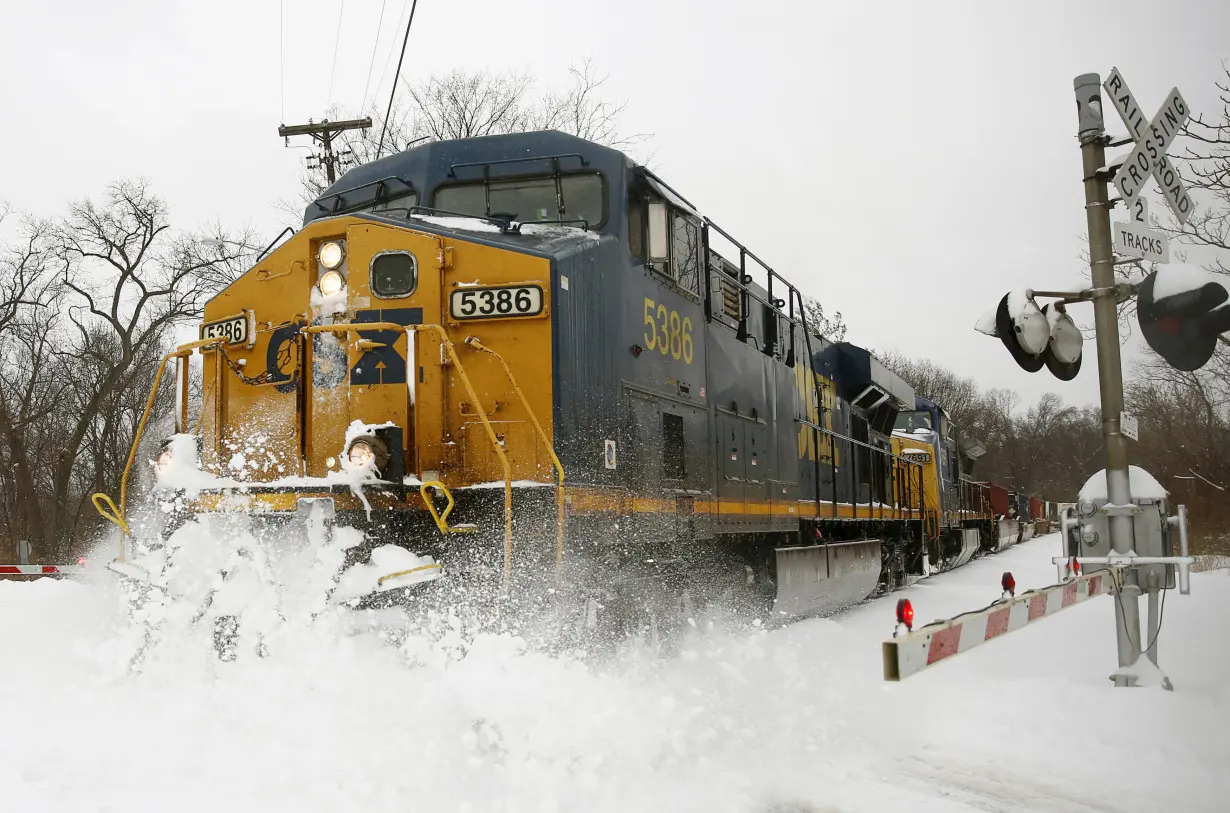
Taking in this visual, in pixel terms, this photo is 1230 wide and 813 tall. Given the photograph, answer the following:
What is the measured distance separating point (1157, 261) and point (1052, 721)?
2864 millimetres

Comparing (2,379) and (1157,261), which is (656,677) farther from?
(2,379)

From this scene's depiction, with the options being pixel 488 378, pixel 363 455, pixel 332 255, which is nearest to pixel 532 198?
pixel 332 255

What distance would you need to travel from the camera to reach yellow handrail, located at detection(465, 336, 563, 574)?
5.26 m

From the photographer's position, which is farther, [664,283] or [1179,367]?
[664,283]

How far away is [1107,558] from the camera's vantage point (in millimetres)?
5797

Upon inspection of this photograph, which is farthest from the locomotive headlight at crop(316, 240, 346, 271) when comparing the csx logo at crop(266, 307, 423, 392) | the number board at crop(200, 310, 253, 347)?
the number board at crop(200, 310, 253, 347)

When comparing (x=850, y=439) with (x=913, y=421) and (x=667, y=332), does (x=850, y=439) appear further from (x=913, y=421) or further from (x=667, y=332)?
(x=913, y=421)

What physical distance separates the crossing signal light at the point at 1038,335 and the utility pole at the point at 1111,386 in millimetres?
310

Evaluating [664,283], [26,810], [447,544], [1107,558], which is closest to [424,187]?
[664,283]

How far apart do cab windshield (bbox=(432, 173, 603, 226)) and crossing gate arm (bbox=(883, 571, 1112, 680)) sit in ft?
11.9

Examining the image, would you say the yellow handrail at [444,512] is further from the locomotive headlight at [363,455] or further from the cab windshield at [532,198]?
the cab windshield at [532,198]

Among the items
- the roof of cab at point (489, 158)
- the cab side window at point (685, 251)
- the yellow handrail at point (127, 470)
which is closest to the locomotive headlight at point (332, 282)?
the yellow handrail at point (127, 470)

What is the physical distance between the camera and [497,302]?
19.0 feet

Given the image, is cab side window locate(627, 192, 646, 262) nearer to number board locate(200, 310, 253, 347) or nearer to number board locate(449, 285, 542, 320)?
number board locate(449, 285, 542, 320)
